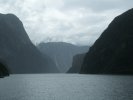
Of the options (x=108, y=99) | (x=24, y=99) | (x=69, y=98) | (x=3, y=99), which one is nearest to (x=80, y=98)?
(x=69, y=98)

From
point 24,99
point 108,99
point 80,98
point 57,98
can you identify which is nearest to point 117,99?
point 108,99

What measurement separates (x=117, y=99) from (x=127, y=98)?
2885 mm

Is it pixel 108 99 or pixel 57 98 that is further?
pixel 57 98

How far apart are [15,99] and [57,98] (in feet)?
39.2

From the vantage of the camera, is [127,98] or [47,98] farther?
[47,98]

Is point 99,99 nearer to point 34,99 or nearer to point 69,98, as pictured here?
point 69,98

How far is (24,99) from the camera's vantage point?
89.1 m

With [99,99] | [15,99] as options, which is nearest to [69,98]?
[99,99]

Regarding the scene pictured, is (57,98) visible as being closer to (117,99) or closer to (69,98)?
(69,98)

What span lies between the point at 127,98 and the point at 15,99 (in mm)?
30554

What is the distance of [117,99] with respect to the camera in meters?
84.6

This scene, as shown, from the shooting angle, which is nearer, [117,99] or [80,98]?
[117,99]

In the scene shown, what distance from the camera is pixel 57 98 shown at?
301ft

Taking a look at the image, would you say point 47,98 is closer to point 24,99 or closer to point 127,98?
point 24,99
